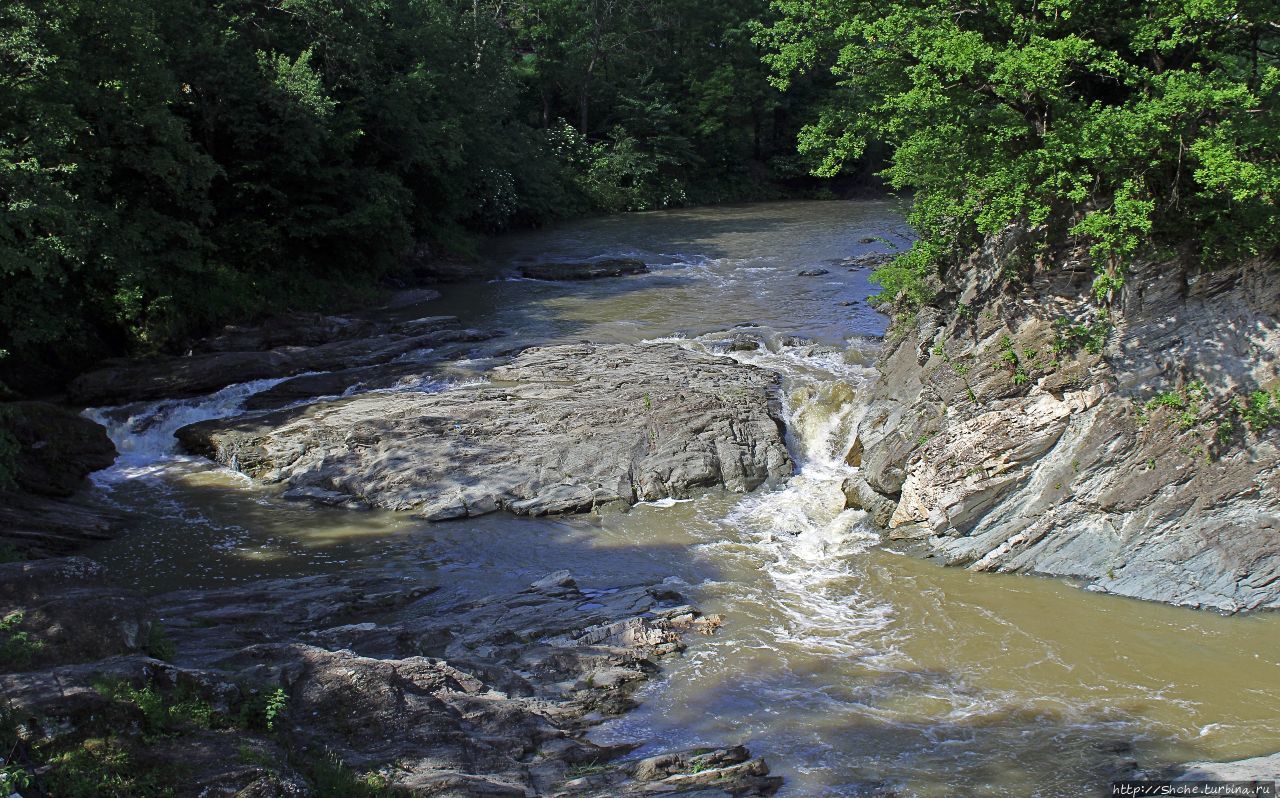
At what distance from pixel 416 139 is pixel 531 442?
14019mm

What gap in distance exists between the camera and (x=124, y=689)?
20.4 ft

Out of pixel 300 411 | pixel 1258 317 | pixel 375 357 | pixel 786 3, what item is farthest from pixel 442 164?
pixel 1258 317

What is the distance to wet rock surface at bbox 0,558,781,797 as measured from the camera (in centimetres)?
601

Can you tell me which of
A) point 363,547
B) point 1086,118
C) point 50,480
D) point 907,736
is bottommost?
point 907,736

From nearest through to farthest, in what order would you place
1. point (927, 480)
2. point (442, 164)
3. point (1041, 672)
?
point (1041, 672)
point (927, 480)
point (442, 164)

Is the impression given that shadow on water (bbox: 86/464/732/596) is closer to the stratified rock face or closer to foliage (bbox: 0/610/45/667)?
the stratified rock face

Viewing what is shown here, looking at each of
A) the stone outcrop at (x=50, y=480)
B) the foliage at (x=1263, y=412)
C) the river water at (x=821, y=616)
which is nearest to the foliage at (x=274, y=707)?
the river water at (x=821, y=616)

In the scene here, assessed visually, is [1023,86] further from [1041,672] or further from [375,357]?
[375,357]

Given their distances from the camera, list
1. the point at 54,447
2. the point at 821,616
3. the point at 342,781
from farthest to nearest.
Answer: the point at 54,447, the point at 821,616, the point at 342,781

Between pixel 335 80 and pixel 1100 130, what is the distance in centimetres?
1900

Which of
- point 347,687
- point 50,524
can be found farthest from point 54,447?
point 347,687

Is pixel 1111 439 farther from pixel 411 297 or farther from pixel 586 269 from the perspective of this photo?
pixel 411 297

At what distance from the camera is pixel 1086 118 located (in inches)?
442

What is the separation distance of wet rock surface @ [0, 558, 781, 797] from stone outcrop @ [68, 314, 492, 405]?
820cm
